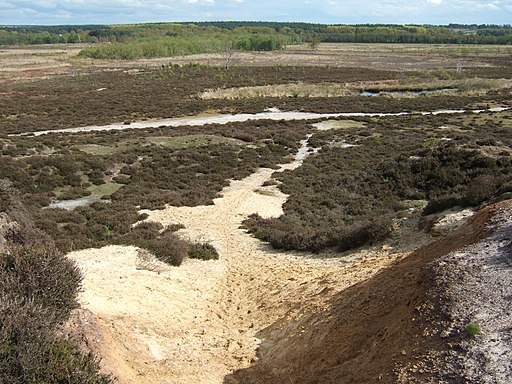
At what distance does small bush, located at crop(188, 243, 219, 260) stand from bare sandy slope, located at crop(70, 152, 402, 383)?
1.03 feet

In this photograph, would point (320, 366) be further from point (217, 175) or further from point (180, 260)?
point (217, 175)

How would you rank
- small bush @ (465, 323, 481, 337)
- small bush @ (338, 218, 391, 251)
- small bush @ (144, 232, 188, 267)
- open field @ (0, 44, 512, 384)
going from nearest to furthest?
1. small bush @ (465, 323, 481, 337)
2. open field @ (0, 44, 512, 384)
3. small bush @ (144, 232, 188, 267)
4. small bush @ (338, 218, 391, 251)

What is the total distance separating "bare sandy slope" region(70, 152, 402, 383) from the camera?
8.98 m

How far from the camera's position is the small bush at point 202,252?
1584cm

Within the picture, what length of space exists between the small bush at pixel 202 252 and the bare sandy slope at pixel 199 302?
31cm

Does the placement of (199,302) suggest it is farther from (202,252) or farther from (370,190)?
(370,190)

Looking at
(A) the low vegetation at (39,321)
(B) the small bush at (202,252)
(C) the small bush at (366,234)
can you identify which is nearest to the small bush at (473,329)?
(A) the low vegetation at (39,321)

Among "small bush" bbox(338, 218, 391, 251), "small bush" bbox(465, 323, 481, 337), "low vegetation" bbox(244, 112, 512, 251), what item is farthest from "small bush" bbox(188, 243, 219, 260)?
"small bush" bbox(465, 323, 481, 337)

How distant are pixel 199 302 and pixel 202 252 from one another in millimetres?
3424

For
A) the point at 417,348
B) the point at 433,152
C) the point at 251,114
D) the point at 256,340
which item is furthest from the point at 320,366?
the point at 251,114

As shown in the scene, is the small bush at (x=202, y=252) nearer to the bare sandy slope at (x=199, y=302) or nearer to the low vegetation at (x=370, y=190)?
the bare sandy slope at (x=199, y=302)

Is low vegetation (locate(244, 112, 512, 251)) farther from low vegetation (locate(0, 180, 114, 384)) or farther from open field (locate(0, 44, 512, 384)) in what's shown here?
low vegetation (locate(0, 180, 114, 384))

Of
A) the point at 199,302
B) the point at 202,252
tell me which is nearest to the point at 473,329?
the point at 199,302

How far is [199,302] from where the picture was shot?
12.6 meters
